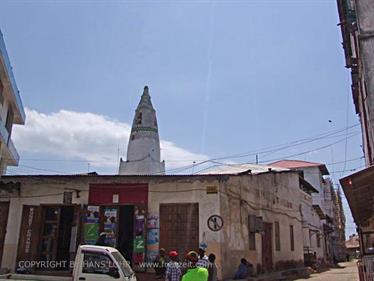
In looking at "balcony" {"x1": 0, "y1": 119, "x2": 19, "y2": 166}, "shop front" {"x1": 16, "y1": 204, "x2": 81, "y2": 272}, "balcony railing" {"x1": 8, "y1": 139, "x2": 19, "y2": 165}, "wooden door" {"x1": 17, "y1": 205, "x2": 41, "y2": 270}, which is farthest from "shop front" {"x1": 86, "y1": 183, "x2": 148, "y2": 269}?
"balcony railing" {"x1": 8, "y1": 139, "x2": 19, "y2": 165}

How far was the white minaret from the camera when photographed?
32.7m

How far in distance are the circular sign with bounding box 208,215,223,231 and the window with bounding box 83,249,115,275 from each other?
22.6 feet

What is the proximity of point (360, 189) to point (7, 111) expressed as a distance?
61.9 feet

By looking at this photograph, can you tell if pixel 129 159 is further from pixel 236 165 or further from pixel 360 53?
pixel 360 53

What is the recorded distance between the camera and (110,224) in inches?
617

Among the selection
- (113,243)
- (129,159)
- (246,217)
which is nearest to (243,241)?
(246,217)

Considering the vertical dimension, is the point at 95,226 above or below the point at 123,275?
above

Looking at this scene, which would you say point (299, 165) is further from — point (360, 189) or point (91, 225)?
point (360, 189)

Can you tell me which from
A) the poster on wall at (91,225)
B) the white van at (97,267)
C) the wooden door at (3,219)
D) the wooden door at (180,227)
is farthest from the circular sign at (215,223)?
the wooden door at (3,219)

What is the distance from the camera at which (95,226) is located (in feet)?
51.2

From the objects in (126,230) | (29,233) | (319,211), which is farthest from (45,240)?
(319,211)

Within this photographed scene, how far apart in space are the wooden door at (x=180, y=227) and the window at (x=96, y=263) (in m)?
6.49

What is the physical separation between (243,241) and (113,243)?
5580 millimetres

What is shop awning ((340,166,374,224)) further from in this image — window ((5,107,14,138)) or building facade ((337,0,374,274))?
window ((5,107,14,138))
